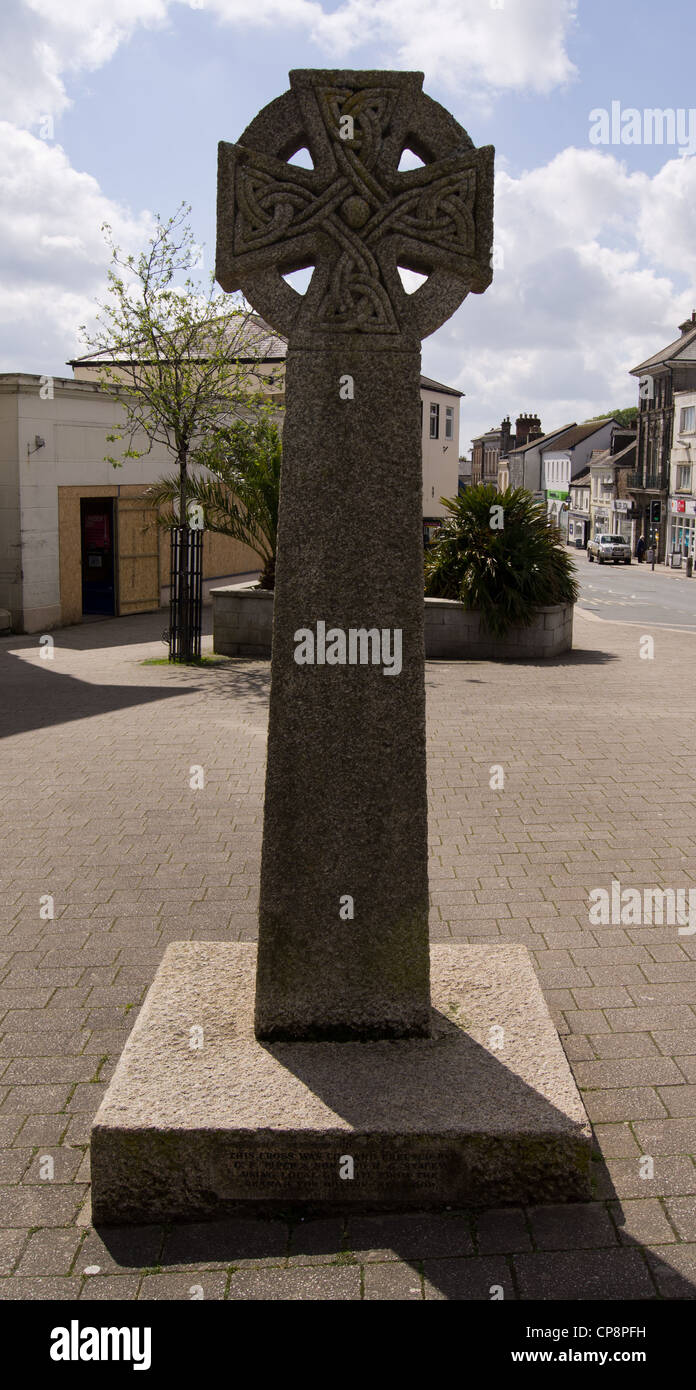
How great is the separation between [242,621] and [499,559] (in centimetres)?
359

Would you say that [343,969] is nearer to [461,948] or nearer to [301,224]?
[461,948]

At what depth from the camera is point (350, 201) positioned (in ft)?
12.9

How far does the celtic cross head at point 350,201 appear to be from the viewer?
3920 millimetres

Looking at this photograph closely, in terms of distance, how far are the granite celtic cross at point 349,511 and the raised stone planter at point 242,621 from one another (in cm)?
1176

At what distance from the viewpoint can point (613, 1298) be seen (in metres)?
3.31

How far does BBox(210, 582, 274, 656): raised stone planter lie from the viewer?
15969 millimetres

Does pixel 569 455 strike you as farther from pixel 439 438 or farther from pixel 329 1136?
pixel 329 1136

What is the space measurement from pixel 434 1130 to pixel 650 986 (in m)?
2.03

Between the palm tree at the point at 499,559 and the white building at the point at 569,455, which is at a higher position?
the white building at the point at 569,455

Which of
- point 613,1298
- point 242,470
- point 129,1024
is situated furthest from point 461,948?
point 242,470

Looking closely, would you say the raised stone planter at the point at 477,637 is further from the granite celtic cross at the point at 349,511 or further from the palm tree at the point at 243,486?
the granite celtic cross at the point at 349,511
